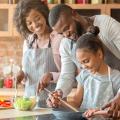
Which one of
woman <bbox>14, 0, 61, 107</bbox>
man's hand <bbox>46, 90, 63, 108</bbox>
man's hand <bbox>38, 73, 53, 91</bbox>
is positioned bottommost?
man's hand <bbox>46, 90, 63, 108</bbox>

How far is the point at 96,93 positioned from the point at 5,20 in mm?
2303

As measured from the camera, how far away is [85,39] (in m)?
1.87

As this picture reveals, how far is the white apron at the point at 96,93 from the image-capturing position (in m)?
1.87

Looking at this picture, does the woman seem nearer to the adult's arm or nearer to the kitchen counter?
the adult's arm

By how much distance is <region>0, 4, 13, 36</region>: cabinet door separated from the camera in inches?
153

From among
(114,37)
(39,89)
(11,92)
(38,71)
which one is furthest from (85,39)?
(11,92)

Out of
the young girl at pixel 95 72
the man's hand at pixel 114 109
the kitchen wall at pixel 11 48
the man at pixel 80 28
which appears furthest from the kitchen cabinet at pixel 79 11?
the man's hand at pixel 114 109

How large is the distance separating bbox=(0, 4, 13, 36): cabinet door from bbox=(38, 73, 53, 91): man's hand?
1.76 metres

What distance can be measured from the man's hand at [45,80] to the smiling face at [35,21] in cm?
29

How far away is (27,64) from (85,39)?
69cm

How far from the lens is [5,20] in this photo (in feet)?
13.0

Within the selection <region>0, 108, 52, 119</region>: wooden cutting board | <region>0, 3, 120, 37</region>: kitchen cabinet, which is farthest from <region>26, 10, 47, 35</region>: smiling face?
<region>0, 3, 120, 37</region>: kitchen cabinet

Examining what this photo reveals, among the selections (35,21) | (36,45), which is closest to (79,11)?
(36,45)

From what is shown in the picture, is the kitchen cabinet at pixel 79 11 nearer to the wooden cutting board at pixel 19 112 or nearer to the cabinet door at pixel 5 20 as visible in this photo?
the cabinet door at pixel 5 20
